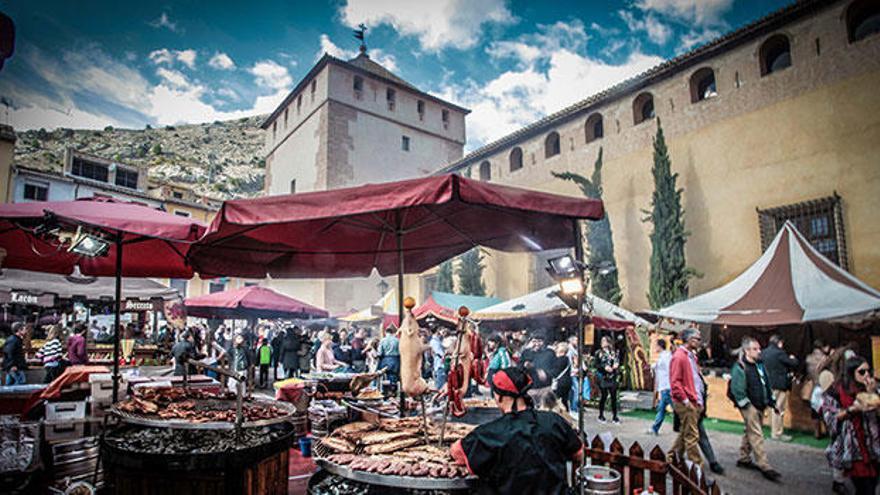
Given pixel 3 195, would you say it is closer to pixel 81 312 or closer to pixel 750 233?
pixel 81 312

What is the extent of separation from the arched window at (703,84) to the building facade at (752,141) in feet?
0.12

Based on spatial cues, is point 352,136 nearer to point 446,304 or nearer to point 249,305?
point 446,304

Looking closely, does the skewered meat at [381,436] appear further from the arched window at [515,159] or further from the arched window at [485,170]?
the arched window at [485,170]

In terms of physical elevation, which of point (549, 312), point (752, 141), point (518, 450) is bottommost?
point (518, 450)

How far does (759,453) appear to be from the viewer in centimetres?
665

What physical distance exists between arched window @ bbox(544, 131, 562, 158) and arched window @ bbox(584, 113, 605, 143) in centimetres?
168

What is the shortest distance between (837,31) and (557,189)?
1032 cm

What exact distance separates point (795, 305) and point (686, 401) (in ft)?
16.0

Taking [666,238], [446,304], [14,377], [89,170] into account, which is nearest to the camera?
[14,377]

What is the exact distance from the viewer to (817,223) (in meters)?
14.0

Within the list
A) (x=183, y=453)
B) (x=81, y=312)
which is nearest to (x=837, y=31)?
(x=183, y=453)

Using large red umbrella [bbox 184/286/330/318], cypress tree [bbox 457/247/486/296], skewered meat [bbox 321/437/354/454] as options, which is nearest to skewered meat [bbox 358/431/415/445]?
skewered meat [bbox 321/437/354/454]

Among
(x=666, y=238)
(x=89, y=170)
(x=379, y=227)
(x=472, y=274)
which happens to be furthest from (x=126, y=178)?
(x=379, y=227)

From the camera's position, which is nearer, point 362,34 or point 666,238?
point 666,238
